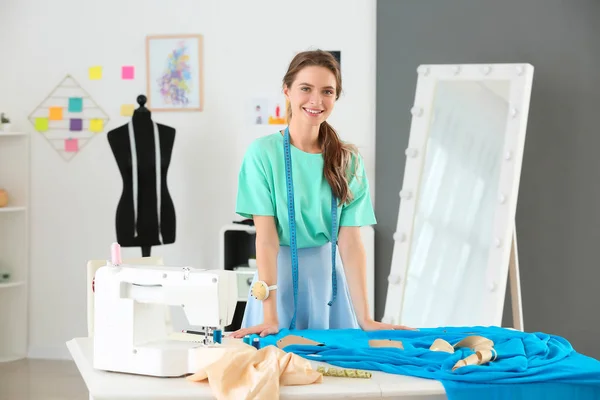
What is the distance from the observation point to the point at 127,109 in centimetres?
541

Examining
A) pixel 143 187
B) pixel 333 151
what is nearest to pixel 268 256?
pixel 333 151

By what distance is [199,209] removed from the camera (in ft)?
17.6

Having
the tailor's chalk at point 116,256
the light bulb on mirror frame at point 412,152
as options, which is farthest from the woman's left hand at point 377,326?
the light bulb on mirror frame at point 412,152

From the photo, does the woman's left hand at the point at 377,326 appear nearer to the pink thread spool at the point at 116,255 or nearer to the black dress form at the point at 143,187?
the pink thread spool at the point at 116,255

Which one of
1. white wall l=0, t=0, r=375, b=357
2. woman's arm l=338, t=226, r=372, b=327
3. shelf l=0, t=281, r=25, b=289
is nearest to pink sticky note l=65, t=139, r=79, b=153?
white wall l=0, t=0, r=375, b=357

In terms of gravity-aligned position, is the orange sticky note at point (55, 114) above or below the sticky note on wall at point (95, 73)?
below

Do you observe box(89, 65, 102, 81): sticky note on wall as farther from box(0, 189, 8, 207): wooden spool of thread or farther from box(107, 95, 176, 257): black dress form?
box(0, 189, 8, 207): wooden spool of thread

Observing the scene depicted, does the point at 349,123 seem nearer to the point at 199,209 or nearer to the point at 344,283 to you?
the point at 199,209

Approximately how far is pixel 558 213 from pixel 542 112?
0.58m

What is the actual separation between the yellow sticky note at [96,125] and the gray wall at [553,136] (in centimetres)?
209

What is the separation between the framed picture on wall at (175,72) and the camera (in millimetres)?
5309

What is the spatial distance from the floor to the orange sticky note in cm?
156

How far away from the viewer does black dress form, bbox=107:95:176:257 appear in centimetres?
500

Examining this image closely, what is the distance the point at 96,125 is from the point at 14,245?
956mm
